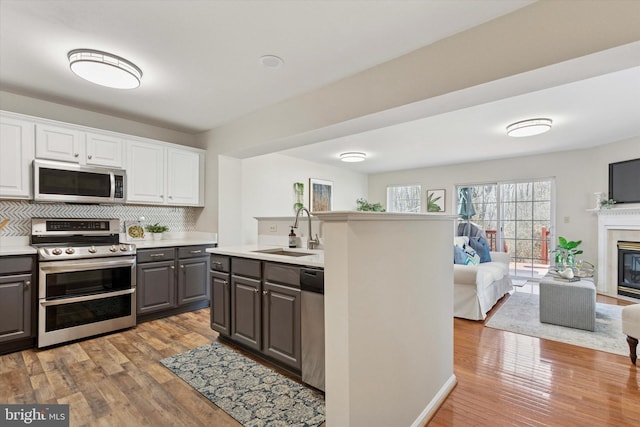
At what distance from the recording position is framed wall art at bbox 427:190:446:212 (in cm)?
705

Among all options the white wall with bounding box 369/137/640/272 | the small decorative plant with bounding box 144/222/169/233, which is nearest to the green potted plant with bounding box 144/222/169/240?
the small decorative plant with bounding box 144/222/169/233

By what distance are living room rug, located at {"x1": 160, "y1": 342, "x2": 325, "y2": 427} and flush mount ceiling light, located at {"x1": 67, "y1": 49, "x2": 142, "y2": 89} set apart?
2.38m

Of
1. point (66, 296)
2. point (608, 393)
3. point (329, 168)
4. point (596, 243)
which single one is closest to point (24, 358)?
point (66, 296)

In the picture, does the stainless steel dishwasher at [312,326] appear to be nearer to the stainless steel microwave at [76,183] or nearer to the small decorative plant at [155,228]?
the stainless steel microwave at [76,183]

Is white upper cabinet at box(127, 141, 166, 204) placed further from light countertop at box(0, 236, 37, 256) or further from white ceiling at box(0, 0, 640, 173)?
light countertop at box(0, 236, 37, 256)

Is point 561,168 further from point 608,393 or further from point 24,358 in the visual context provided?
point 24,358

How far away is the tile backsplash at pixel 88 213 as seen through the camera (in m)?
3.08

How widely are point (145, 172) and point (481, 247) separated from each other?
16.3 ft

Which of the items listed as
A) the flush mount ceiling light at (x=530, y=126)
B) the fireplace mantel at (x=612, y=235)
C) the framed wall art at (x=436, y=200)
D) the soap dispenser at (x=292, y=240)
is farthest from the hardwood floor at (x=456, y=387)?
the framed wall art at (x=436, y=200)

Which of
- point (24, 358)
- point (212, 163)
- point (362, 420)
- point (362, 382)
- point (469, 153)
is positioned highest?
point (469, 153)

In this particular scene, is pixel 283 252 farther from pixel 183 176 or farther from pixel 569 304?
pixel 569 304

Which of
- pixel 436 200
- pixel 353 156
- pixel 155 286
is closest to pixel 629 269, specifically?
pixel 436 200

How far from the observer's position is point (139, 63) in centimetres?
252

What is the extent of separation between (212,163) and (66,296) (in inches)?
88.5
